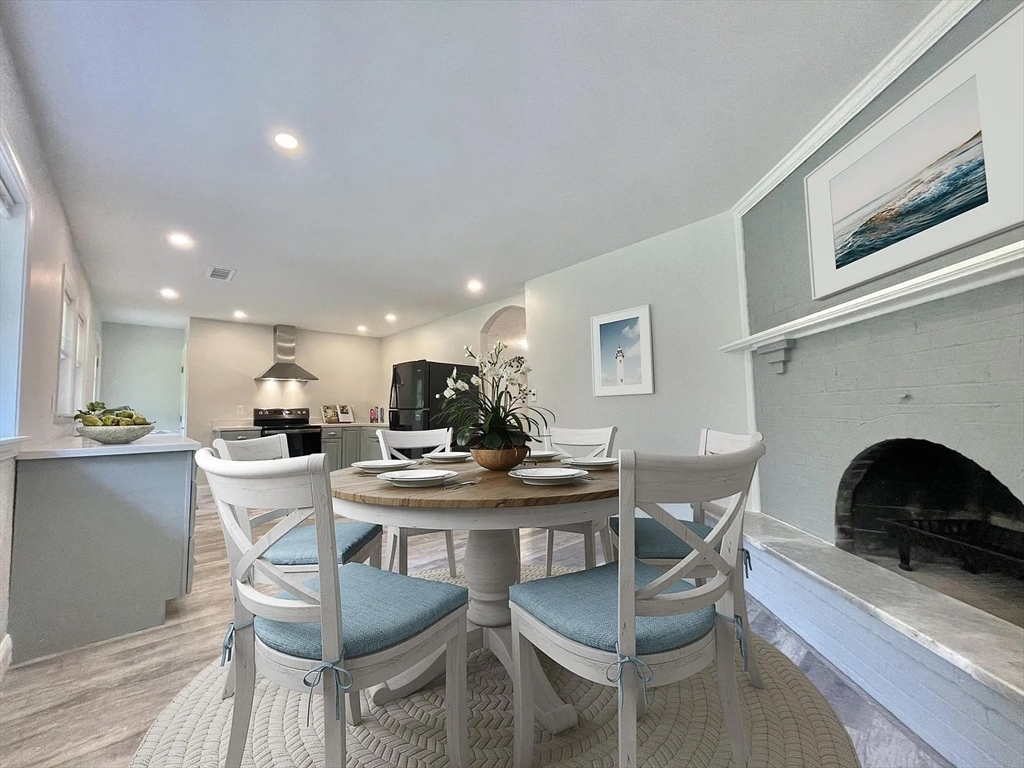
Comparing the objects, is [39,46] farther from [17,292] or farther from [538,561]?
[538,561]

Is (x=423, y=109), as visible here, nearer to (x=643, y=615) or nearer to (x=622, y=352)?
(x=643, y=615)

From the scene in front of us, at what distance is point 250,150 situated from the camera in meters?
2.15

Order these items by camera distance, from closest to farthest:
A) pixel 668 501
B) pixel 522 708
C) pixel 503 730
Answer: pixel 668 501 < pixel 522 708 < pixel 503 730

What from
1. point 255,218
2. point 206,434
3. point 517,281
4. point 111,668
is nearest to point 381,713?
point 111,668

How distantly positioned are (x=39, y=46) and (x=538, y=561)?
3.28 meters

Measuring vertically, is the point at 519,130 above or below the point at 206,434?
above

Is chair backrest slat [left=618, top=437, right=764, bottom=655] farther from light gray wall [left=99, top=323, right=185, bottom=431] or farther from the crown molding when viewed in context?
light gray wall [left=99, top=323, right=185, bottom=431]

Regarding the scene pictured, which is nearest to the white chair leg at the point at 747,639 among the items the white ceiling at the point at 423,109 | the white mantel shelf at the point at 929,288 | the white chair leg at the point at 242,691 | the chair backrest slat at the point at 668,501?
the chair backrest slat at the point at 668,501

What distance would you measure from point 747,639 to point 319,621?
Result: 1299mm

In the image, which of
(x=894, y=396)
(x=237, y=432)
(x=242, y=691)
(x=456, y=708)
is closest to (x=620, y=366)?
(x=894, y=396)

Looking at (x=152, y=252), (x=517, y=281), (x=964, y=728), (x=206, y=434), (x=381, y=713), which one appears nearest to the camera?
(x=964, y=728)

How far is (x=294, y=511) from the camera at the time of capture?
0.94 meters

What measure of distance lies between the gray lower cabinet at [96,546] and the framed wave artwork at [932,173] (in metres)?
3.28

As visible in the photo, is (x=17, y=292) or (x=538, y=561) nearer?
(x=17, y=292)
